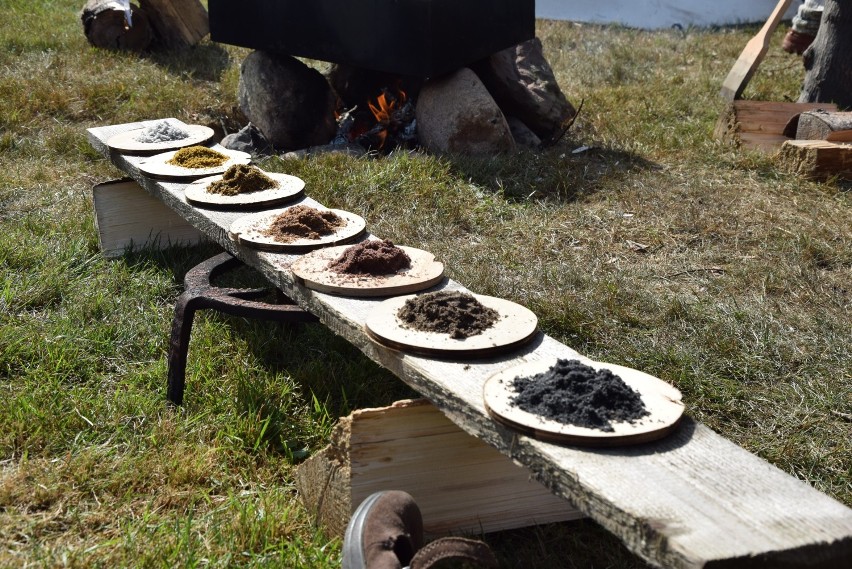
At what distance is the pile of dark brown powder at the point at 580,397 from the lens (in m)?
2.14

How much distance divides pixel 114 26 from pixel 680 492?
7676 mm

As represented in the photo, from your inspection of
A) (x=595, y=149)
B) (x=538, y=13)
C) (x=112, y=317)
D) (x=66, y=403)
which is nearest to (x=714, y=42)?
(x=538, y=13)

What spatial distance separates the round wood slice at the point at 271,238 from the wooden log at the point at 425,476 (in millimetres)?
883

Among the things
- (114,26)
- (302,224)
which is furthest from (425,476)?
(114,26)

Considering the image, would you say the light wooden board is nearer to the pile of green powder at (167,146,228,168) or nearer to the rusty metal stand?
the pile of green powder at (167,146,228,168)

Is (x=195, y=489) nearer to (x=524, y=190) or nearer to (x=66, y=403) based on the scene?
(x=66, y=403)

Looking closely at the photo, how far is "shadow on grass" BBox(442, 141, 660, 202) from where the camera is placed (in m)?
5.44

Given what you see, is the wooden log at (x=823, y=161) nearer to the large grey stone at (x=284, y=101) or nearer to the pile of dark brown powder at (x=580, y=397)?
the large grey stone at (x=284, y=101)

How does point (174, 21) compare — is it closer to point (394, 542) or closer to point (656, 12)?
point (656, 12)

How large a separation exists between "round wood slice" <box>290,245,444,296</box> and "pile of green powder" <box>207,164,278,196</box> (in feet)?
2.70

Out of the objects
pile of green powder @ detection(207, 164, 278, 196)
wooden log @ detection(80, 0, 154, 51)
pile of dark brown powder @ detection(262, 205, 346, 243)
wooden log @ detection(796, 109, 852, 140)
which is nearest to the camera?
pile of dark brown powder @ detection(262, 205, 346, 243)

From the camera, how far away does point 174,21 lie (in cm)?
852

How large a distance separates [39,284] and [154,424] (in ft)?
4.50

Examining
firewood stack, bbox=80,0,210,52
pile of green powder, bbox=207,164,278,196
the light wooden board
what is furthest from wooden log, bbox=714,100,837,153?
firewood stack, bbox=80,0,210,52
